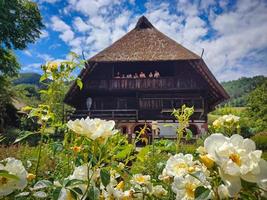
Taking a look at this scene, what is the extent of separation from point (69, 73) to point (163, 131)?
729 inches

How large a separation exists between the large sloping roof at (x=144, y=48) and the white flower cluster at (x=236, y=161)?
60.5 ft

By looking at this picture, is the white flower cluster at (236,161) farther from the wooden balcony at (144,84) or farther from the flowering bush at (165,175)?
the wooden balcony at (144,84)

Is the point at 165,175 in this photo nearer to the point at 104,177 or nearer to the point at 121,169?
the point at 121,169

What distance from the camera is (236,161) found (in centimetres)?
106

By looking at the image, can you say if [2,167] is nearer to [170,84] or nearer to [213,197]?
[213,197]

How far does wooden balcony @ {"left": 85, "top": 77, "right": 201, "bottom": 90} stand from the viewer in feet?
65.4

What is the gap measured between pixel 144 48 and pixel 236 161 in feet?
65.5

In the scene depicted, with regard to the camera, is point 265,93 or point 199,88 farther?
point 265,93

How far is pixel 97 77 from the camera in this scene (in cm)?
2061

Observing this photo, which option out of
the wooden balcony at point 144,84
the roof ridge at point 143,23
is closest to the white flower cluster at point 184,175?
the wooden balcony at point 144,84

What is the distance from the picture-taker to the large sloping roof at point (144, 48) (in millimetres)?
19703

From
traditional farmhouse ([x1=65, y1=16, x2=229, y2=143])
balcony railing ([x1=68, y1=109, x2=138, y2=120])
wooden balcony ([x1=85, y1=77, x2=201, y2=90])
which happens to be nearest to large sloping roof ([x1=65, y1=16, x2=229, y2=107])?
traditional farmhouse ([x1=65, y1=16, x2=229, y2=143])

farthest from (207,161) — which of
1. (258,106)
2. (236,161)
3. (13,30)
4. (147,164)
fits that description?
(258,106)

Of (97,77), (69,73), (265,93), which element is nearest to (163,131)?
(97,77)
